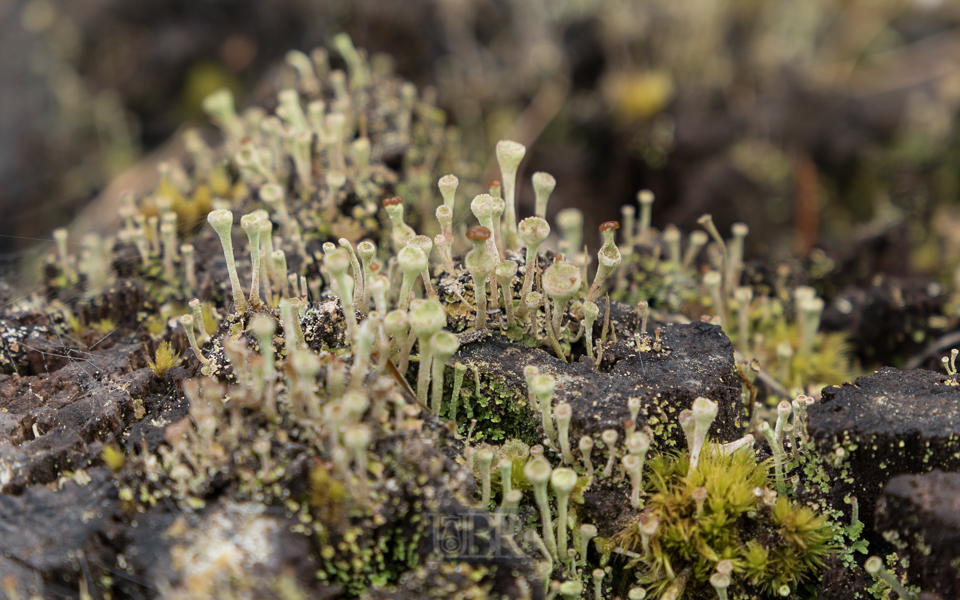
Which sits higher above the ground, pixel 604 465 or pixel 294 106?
pixel 294 106

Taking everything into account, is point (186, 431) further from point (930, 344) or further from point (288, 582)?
point (930, 344)

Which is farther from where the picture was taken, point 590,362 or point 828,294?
point 828,294

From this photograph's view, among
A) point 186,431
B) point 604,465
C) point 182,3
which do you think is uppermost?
point 182,3

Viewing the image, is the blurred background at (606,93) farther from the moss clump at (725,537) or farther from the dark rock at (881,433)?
the moss clump at (725,537)

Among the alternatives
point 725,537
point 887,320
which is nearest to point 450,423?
point 725,537

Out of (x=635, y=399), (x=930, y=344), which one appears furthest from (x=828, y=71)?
(x=635, y=399)

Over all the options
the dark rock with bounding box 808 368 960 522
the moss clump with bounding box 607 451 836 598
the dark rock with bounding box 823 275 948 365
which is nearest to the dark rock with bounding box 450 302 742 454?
the moss clump with bounding box 607 451 836 598

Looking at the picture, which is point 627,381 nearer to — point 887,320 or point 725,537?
point 725,537
